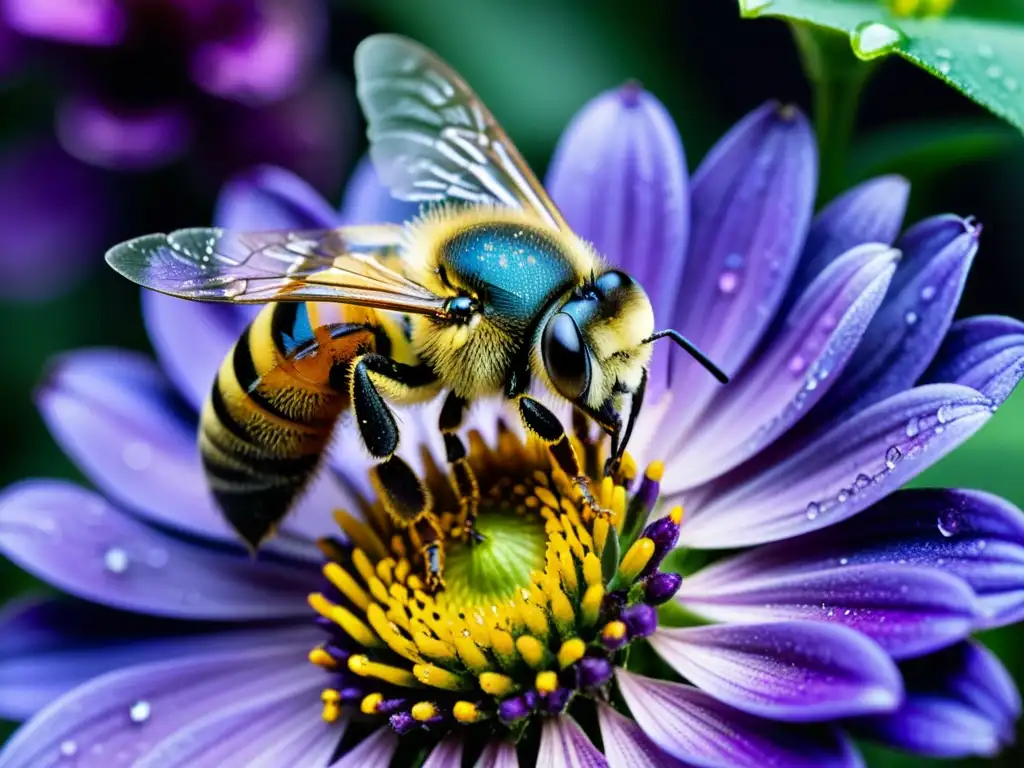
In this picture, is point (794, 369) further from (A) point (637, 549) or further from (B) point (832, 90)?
(B) point (832, 90)

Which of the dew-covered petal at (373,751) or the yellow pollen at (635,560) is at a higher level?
the yellow pollen at (635,560)

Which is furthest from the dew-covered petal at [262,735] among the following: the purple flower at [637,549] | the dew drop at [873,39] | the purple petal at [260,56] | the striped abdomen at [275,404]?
the dew drop at [873,39]

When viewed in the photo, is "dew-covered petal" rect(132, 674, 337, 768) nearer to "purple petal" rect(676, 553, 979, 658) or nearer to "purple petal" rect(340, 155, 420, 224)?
"purple petal" rect(676, 553, 979, 658)

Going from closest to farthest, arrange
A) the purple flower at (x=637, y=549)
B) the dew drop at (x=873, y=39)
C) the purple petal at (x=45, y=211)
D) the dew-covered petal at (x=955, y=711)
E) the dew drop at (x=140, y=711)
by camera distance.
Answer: the dew-covered petal at (x=955, y=711) < the purple flower at (x=637, y=549) < the dew drop at (x=873, y=39) < the dew drop at (x=140, y=711) < the purple petal at (x=45, y=211)

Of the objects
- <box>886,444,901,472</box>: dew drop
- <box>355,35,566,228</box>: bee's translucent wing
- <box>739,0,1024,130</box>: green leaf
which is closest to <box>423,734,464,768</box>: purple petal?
<box>886,444,901,472</box>: dew drop

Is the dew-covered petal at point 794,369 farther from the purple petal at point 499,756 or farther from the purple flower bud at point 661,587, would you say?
the purple petal at point 499,756

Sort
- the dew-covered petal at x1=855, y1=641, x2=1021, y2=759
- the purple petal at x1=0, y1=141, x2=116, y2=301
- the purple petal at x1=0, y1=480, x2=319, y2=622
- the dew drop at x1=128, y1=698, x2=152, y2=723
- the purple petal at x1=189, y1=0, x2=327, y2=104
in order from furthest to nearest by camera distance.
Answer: the purple petal at x1=0, y1=141, x2=116, y2=301 < the purple petal at x1=189, y1=0, x2=327, y2=104 < the purple petal at x1=0, y1=480, x2=319, y2=622 < the dew drop at x1=128, y1=698, x2=152, y2=723 < the dew-covered petal at x1=855, y1=641, x2=1021, y2=759

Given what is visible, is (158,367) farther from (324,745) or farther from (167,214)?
(324,745)
